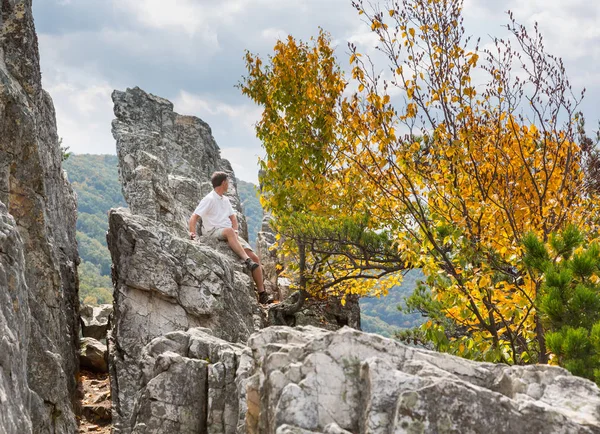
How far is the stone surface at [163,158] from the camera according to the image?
66.3ft

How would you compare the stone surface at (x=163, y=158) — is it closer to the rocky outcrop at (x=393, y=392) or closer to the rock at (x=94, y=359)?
the rock at (x=94, y=359)

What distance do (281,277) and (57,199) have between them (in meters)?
10.2

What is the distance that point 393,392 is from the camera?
13.8 feet

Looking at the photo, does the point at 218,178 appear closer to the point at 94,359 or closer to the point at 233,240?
the point at 233,240

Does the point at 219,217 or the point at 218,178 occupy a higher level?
the point at 218,178

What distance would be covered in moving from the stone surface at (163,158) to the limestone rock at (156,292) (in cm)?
799

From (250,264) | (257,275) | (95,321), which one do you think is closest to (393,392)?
(250,264)

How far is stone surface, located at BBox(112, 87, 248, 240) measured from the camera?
20203 mm

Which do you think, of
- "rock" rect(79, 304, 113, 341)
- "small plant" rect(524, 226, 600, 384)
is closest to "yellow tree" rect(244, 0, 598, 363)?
"small plant" rect(524, 226, 600, 384)

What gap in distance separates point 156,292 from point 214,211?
3.18m

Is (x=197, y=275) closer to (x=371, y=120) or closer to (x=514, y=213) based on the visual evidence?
(x=371, y=120)

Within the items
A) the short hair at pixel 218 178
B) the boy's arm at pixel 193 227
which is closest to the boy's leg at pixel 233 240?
the boy's arm at pixel 193 227

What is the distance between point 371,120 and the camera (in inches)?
368

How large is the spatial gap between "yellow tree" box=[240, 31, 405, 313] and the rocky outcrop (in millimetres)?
8115
